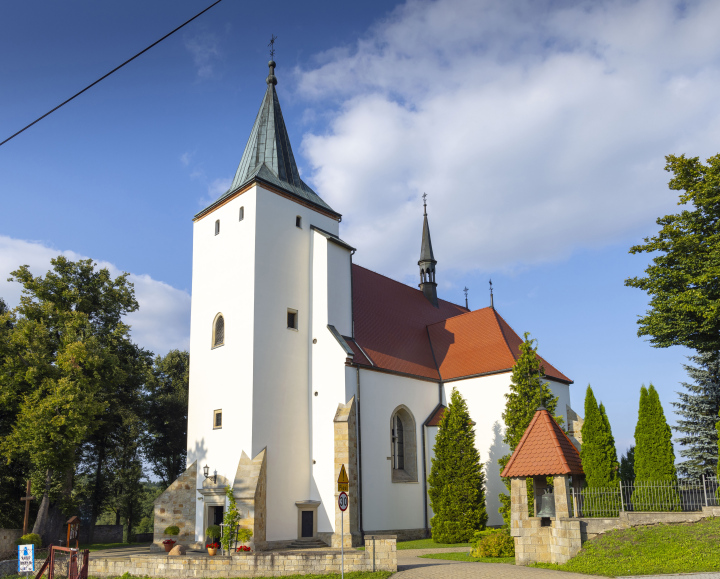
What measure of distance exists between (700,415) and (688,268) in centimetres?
1151

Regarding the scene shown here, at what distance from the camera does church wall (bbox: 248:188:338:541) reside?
1981 centimetres

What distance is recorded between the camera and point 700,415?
90.6 feet

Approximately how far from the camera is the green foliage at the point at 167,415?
33906mm

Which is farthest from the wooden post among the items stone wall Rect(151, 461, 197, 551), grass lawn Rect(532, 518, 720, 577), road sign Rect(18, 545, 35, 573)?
grass lawn Rect(532, 518, 720, 577)

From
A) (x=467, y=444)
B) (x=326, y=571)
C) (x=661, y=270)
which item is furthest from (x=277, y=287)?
(x=661, y=270)

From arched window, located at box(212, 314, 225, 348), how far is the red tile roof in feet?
39.3

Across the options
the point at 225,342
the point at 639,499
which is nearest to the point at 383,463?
the point at 225,342

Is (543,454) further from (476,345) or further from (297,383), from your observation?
(476,345)

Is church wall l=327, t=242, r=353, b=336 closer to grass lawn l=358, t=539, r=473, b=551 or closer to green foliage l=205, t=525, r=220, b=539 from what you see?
grass lawn l=358, t=539, r=473, b=551

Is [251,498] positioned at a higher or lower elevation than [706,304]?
lower

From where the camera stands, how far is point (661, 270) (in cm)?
2066

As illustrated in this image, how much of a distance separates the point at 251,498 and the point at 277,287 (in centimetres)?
785

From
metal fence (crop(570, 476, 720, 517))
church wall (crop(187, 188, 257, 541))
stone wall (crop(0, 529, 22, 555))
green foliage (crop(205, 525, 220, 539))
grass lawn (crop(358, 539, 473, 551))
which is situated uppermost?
church wall (crop(187, 188, 257, 541))

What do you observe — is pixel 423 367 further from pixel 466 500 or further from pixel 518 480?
pixel 518 480
